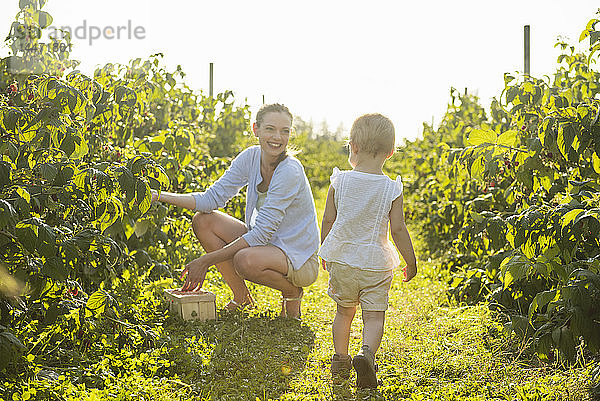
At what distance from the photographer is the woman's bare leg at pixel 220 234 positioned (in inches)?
157

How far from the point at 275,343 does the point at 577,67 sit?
2414mm

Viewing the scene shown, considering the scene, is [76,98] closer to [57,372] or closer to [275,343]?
[57,372]

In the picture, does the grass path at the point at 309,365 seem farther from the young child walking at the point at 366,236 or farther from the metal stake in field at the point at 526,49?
the metal stake in field at the point at 526,49

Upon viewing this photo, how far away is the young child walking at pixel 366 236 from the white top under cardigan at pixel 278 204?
2.55ft

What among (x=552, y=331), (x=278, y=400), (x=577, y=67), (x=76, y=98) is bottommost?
(x=278, y=400)

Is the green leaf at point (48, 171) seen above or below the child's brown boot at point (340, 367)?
above

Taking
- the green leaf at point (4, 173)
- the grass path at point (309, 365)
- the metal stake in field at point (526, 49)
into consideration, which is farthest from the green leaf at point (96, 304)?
the metal stake in field at point (526, 49)

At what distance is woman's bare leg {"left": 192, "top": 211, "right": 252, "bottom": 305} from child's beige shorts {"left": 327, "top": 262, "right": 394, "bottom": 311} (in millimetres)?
1129

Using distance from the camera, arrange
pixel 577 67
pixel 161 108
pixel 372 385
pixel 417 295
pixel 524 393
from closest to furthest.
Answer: pixel 524 393
pixel 372 385
pixel 577 67
pixel 417 295
pixel 161 108

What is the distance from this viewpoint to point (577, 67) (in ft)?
13.3

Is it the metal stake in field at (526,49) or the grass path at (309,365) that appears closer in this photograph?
the grass path at (309,365)

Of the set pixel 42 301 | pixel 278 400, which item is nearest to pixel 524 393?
pixel 278 400

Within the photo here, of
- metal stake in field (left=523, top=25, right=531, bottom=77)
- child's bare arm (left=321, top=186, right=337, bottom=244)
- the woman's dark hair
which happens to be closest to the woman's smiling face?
the woman's dark hair

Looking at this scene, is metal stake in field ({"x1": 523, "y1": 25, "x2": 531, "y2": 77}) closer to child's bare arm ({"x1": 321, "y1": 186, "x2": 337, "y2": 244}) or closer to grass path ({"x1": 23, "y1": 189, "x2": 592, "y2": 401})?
grass path ({"x1": 23, "y1": 189, "x2": 592, "y2": 401})
